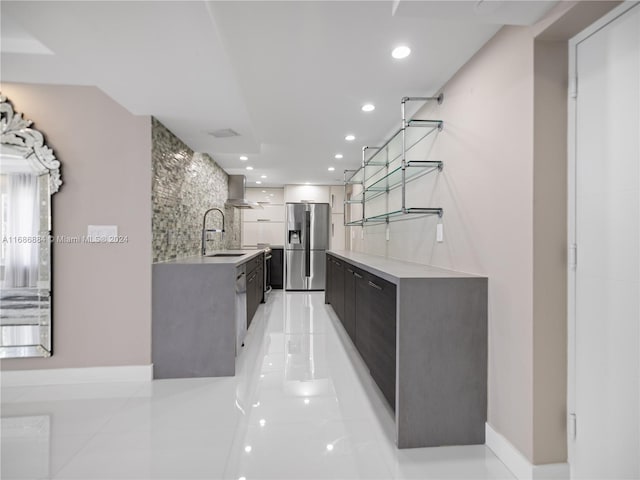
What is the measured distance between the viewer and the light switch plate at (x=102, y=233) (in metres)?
2.66

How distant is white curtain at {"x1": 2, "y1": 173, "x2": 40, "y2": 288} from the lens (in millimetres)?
2537

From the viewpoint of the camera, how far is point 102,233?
8.77ft

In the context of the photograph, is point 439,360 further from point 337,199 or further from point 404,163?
point 337,199

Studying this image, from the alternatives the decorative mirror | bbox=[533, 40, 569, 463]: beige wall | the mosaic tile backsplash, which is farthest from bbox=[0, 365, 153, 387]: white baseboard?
bbox=[533, 40, 569, 463]: beige wall

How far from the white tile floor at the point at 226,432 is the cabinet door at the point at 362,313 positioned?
0.74 feet

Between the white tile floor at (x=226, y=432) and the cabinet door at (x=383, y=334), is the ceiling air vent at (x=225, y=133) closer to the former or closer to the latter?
the cabinet door at (x=383, y=334)

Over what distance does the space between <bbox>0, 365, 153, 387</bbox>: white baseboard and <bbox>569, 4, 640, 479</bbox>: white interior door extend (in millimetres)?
2891

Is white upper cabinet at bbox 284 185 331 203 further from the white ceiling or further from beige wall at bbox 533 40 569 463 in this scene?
beige wall at bbox 533 40 569 463

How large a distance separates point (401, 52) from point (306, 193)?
18.3 ft

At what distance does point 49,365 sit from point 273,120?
9.47ft

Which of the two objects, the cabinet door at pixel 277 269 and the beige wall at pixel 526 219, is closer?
the beige wall at pixel 526 219

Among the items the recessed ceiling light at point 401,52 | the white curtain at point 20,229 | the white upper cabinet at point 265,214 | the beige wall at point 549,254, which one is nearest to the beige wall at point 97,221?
the white curtain at point 20,229

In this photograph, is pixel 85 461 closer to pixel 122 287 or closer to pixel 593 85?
pixel 122 287

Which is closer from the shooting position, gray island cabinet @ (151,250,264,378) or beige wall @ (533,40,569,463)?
beige wall @ (533,40,569,463)
